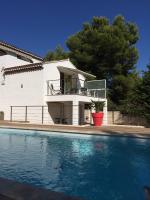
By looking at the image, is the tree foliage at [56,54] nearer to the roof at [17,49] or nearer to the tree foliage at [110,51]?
the tree foliage at [110,51]

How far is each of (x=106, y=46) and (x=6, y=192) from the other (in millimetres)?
27946

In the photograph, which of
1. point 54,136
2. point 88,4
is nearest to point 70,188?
point 54,136

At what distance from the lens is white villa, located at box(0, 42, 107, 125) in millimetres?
22547

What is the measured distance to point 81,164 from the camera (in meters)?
9.23

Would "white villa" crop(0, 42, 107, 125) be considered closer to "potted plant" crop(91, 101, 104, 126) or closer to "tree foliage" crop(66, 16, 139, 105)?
"potted plant" crop(91, 101, 104, 126)

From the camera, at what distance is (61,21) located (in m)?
26.8

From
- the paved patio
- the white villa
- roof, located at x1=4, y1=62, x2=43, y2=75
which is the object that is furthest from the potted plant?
roof, located at x1=4, y1=62, x2=43, y2=75

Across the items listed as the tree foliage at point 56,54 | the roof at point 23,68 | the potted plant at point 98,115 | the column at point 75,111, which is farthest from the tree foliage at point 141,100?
the tree foliage at point 56,54

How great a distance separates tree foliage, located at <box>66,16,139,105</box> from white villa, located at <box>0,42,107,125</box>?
6436 mm

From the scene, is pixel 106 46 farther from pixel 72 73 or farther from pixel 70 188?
pixel 70 188

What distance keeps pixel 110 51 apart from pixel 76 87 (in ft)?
29.5

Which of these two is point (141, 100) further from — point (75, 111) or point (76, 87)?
point (75, 111)

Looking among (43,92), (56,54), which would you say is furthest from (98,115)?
(56,54)

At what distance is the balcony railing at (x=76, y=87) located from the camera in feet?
75.0
